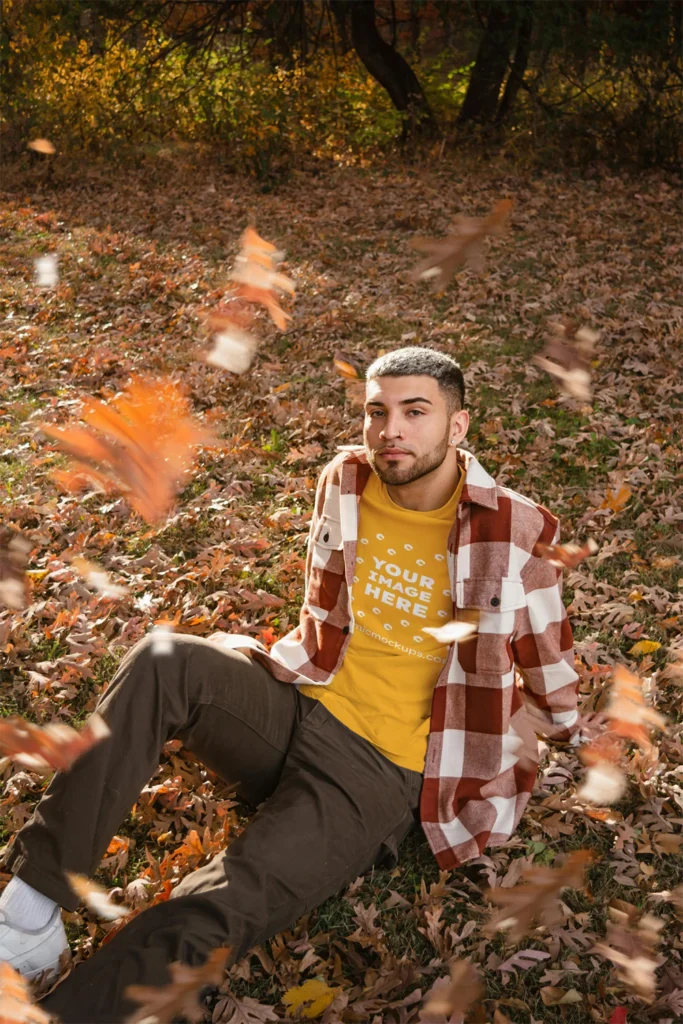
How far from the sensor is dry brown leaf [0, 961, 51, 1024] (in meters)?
2.06

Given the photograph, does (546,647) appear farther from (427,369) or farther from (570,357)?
(570,357)

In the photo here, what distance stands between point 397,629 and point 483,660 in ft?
1.11

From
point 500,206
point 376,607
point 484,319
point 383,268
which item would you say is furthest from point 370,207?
point 376,607

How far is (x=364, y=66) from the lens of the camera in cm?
1575

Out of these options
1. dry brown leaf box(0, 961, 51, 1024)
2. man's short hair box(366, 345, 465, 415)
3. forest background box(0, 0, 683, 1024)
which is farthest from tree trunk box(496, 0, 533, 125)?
dry brown leaf box(0, 961, 51, 1024)

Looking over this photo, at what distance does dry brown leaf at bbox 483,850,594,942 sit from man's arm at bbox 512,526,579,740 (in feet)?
1.76

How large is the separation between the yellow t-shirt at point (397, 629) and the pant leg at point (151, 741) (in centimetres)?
25

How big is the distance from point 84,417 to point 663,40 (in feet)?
37.2

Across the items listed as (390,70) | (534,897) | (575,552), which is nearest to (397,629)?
→ (534,897)

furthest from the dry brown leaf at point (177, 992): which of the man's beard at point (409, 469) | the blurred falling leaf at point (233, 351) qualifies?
the blurred falling leaf at point (233, 351)

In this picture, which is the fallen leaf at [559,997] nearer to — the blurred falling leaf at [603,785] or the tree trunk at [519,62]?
the blurred falling leaf at [603,785]

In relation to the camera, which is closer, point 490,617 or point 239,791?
point 490,617

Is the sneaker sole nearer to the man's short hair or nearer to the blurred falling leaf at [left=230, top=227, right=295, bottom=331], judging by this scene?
the man's short hair

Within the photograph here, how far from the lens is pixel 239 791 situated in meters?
3.04
